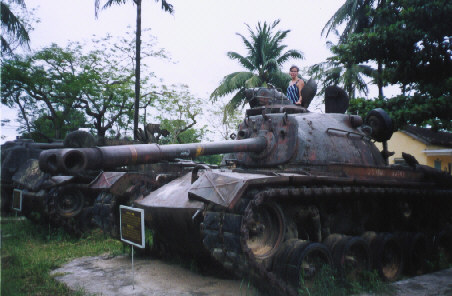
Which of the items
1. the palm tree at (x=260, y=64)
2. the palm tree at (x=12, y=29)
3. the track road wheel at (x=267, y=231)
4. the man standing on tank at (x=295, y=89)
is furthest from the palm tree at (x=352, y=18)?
the track road wheel at (x=267, y=231)

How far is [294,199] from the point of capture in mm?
5750

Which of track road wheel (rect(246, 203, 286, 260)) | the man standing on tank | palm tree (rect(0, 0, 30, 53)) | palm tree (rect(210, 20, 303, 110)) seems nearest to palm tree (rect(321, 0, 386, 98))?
palm tree (rect(210, 20, 303, 110))

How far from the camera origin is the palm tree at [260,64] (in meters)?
27.4

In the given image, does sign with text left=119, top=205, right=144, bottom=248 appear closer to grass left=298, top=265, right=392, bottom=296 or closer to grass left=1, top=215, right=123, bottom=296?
grass left=1, top=215, right=123, bottom=296

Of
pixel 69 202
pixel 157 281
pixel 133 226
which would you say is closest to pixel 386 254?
pixel 157 281

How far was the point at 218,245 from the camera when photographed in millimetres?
4832

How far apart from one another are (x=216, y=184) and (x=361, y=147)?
3515 mm

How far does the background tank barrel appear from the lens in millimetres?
4082

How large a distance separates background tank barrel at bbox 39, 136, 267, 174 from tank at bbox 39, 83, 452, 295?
0.01 metres

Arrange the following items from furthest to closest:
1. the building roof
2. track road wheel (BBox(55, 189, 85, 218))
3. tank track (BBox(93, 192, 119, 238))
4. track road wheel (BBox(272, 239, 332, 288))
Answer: the building roof < track road wheel (BBox(55, 189, 85, 218)) < tank track (BBox(93, 192, 119, 238)) < track road wheel (BBox(272, 239, 332, 288))

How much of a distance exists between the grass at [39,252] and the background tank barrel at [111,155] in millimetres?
1987

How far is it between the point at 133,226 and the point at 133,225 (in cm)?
1

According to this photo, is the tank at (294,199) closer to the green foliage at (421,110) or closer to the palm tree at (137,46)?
the green foliage at (421,110)

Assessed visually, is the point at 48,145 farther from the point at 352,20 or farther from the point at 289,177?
the point at 352,20
